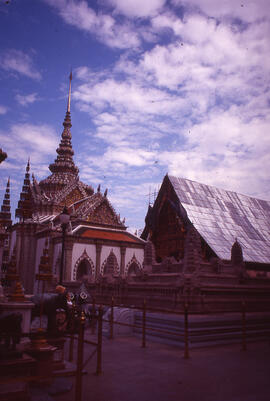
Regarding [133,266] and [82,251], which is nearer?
[82,251]

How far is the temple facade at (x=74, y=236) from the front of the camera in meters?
26.1

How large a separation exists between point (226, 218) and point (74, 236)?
36.2 feet

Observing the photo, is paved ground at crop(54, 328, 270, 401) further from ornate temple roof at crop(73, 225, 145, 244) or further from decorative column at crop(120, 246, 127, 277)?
decorative column at crop(120, 246, 127, 277)

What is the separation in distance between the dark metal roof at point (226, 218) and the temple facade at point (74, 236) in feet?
20.5

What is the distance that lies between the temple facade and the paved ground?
1207cm

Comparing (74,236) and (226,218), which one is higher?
(226,218)

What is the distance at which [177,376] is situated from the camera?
6.39 meters

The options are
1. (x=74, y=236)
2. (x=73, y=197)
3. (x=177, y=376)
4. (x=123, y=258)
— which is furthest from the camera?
(x=73, y=197)

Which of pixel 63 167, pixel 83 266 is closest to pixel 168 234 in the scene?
pixel 83 266

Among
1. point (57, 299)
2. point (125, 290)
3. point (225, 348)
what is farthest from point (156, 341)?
point (125, 290)

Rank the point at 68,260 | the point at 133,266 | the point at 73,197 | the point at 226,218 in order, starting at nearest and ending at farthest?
1. the point at 226,218
2. the point at 68,260
3. the point at 133,266
4. the point at 73,197

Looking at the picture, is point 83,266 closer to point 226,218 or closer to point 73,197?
point 73,197

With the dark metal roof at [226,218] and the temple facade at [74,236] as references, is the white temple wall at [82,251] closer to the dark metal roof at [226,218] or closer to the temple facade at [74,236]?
the temple facade at [74,236]

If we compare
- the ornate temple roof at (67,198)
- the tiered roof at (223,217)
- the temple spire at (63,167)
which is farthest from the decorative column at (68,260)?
the temple spire at (63,167)
